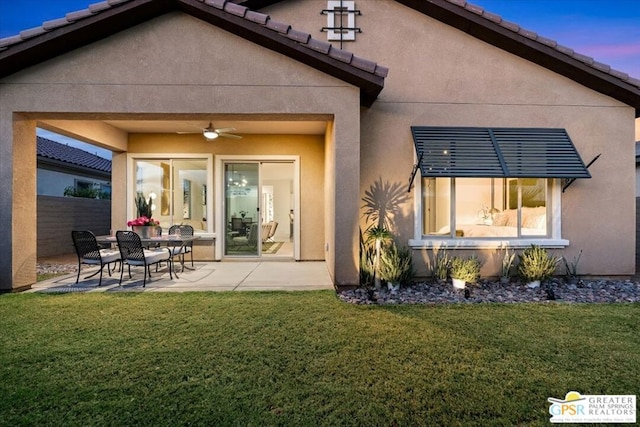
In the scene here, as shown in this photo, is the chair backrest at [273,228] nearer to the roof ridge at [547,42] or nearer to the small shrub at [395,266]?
the small shrub at [395,266]

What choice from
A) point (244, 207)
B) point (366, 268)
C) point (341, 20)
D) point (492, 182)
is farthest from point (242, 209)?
point (492, 182)

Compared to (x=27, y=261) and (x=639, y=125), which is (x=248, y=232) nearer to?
(x=27, y=261)

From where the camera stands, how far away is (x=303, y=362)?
330 cm

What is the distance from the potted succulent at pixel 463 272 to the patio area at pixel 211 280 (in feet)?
7.80

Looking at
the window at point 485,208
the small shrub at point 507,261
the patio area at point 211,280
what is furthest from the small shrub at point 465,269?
the patio area at point 211,280

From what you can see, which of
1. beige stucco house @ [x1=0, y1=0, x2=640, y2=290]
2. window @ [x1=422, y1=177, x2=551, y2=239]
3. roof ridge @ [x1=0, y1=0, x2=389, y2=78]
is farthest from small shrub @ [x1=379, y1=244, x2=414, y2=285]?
roof ridge @ [x1=0, y1=0, x2=389, y2=78]

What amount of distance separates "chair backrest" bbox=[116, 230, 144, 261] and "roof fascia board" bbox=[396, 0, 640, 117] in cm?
734

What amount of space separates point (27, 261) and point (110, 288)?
5.10 feet

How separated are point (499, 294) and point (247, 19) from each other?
6557 millimetres

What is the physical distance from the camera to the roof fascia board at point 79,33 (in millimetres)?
5273

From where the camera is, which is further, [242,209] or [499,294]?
[242,209]

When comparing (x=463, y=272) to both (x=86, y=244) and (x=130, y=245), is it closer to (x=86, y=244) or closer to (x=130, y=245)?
(x=130, y=245)

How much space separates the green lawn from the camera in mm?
2533

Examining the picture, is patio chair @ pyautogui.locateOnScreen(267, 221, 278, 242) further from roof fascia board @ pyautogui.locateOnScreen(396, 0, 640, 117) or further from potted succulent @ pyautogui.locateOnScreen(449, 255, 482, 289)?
roof fascia board @ pyautogui.locateOnScreen(396, 0, 640, 117)
